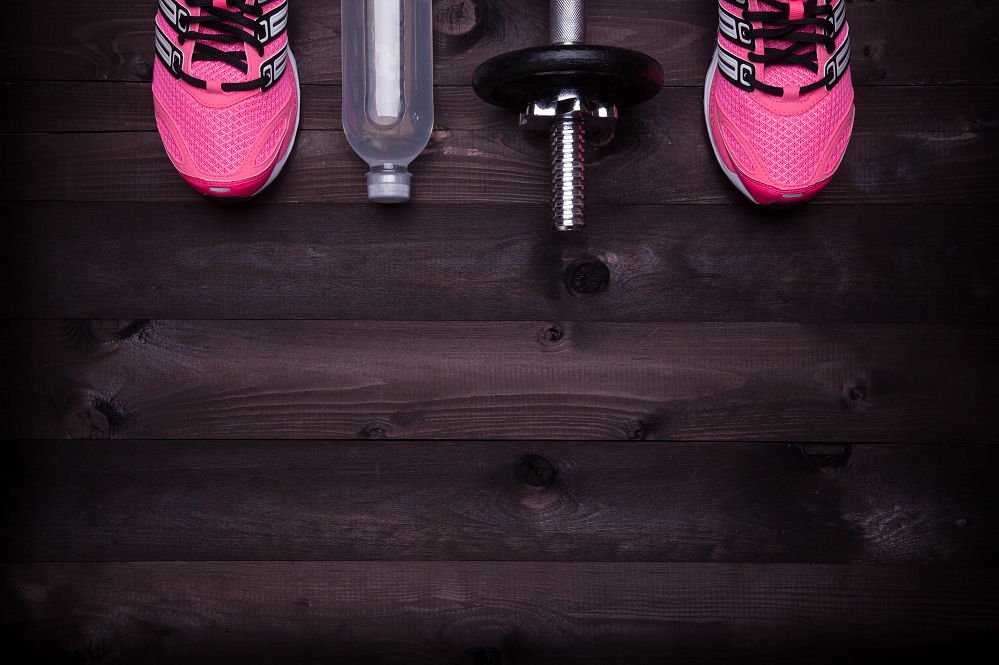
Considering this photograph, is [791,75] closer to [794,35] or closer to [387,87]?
[794,35]

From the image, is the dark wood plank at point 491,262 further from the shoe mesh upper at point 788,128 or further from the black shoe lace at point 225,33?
the black shoe lace at point 225,33

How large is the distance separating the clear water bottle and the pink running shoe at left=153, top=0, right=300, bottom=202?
0.10 m

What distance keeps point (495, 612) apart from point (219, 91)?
787mm

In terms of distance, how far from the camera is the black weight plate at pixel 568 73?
0.74 metres

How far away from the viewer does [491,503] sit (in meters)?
0.87

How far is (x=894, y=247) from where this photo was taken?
89 centimetres

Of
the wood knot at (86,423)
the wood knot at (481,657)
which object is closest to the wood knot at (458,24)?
the wood knot at (86,423)

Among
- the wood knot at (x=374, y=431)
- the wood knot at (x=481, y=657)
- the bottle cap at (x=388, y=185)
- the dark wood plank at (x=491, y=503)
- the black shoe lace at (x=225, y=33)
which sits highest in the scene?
the black shoe lace at (x=225, y=33)

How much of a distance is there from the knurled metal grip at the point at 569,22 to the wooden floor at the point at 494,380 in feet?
0.28

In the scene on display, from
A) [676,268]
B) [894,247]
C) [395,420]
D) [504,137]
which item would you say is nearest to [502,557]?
[395,420]

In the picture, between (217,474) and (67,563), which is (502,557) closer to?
(217,474)

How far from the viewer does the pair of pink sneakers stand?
82 cm

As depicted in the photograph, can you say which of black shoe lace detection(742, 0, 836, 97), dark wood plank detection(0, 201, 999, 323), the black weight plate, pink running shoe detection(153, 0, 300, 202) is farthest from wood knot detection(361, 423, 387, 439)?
black shoe lace detection(742, 0, 836, 97)

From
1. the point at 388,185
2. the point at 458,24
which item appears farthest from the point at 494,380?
the point at 458,24
